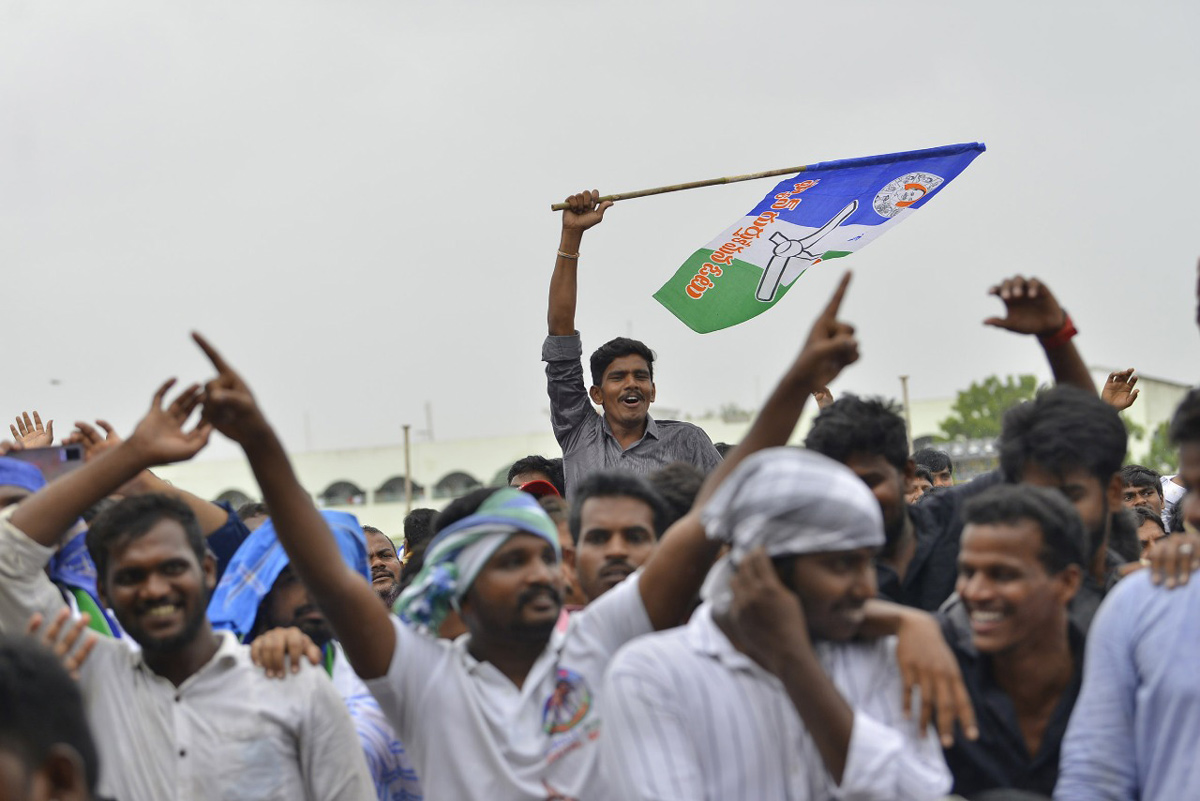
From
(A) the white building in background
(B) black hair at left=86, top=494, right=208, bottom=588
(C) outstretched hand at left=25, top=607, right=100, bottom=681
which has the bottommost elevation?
(A) the white building in background

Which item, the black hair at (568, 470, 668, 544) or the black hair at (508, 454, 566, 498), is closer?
the black hair at (568, 470, 668, 544)

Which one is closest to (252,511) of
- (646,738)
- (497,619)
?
(497,619)

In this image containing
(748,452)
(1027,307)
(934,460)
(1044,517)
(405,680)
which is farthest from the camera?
(934,460)

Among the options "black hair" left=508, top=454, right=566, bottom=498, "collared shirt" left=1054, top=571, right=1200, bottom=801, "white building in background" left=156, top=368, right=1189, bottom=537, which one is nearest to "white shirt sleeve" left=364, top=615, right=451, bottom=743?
"collared shirt" left=1054, top=571, right=1200, bottom=801

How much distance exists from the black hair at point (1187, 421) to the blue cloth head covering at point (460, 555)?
1.61 meters

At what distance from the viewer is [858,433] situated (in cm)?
462

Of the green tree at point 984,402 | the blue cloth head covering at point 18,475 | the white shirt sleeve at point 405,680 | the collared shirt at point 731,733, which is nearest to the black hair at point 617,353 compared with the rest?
the blue cloth head covering at point 18,475

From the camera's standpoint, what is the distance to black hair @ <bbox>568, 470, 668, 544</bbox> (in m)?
4.45

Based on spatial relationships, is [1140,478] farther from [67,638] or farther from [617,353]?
[67,638]

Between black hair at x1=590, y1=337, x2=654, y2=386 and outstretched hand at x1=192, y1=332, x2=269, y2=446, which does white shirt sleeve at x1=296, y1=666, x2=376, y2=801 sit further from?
black hair at x1=590, y1=337, x2=654, y2=386

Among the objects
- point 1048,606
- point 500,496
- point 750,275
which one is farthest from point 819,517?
point 750,275

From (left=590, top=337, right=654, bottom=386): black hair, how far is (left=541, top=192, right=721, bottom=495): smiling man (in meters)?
0.04

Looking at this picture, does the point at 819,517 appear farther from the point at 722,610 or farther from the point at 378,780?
the point at 378,780

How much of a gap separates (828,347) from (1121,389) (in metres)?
2.94
